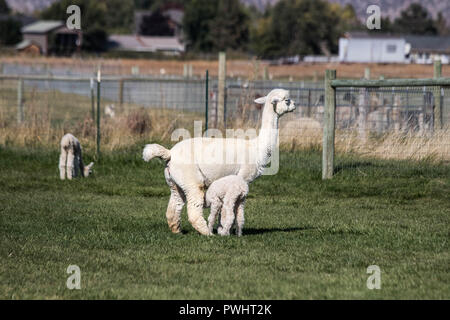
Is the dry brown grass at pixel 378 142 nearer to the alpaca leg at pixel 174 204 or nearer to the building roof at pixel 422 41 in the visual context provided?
the alpaca leg at pixel 174 204

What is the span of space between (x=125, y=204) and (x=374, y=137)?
5.16 meters

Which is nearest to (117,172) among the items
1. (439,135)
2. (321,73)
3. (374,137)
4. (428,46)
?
(374,137)

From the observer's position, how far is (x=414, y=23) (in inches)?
4353

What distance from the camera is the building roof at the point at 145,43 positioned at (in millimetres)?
98688

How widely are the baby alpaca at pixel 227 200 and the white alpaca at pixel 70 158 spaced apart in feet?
19.5

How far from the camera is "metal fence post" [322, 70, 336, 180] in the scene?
575 inches

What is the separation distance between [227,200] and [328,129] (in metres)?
6.12

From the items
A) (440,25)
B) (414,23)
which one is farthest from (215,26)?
(440,25)

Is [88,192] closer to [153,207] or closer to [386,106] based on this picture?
[153,207]

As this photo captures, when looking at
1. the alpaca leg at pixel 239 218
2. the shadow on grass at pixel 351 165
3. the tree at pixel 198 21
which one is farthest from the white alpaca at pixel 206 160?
the tree at pixel 198 21

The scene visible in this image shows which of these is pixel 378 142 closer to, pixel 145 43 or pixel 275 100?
pixel 275 100

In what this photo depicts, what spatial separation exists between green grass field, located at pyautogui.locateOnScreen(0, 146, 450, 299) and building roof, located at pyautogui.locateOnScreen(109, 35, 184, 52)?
266 ft

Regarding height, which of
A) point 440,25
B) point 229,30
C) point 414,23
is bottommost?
point 229,30

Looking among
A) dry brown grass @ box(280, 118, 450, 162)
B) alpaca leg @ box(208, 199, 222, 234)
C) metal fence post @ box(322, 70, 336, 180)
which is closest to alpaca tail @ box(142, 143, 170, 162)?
alpaca leg @ box(208, 199, 222, 234)
